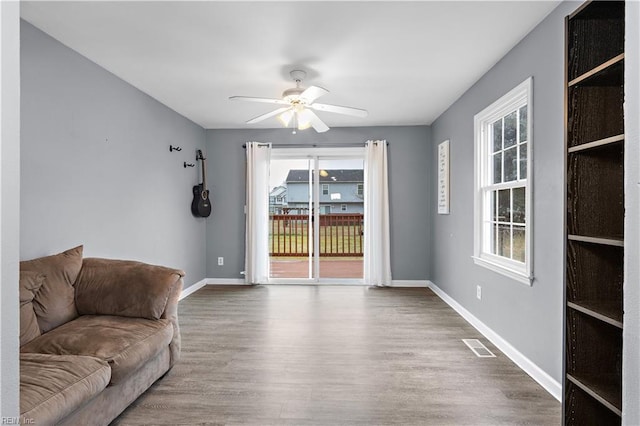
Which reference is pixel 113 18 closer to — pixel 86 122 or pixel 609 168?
pixel 86 122

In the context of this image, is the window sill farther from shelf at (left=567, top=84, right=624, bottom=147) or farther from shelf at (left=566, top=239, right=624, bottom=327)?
shelf at (left=567, top=84, right=624, bottom=147)

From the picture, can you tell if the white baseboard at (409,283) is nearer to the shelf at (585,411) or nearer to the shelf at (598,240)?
the shelf at (585,411)

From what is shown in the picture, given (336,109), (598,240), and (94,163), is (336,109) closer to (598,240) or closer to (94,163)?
(94,163)

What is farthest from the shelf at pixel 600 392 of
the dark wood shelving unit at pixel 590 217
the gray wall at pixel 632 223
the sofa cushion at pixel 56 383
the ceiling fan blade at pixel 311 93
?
the ceiling fan blade at pixel 311 93

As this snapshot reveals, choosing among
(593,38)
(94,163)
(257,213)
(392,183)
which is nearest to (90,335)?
(94,163)

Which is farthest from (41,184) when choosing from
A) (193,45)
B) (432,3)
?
(432,3)

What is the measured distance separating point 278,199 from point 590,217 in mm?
4720

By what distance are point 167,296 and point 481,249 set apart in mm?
2828

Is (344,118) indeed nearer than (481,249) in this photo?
No

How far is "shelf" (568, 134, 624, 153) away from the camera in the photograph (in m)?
1.30

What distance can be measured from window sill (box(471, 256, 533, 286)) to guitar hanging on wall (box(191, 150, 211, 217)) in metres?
3.64

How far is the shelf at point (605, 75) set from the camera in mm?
1373

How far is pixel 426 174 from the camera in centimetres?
575

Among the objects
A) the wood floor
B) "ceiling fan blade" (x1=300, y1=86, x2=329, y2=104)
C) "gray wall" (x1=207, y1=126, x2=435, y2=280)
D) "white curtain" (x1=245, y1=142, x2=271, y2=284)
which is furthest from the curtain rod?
the wood floor
